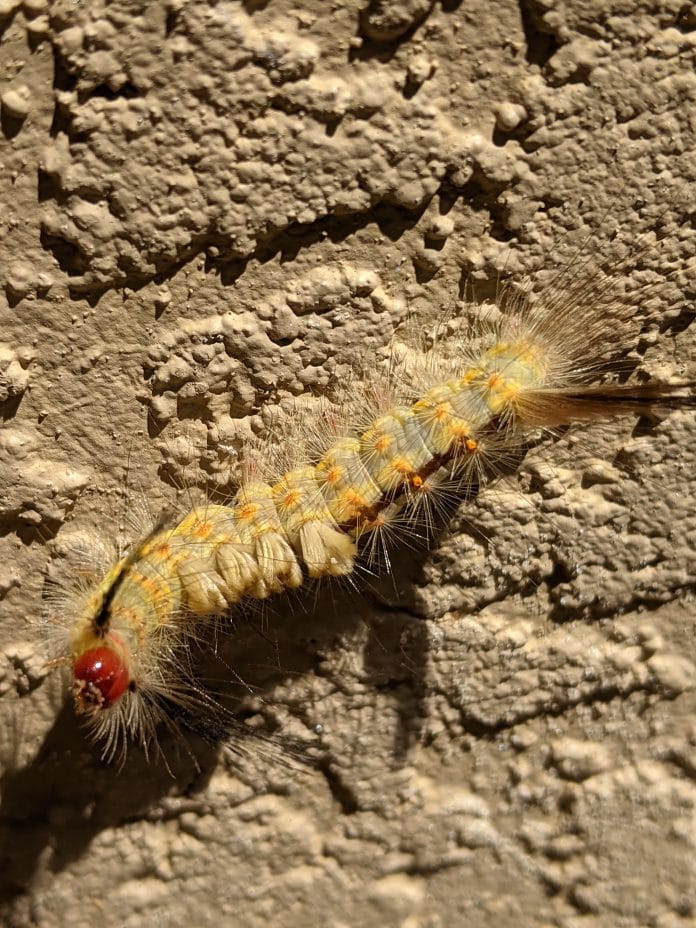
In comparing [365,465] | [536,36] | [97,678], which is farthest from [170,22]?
[97,678]

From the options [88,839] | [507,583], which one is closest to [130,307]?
[507,583]

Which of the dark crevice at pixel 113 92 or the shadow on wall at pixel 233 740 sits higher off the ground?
the dark crevice at pixel 113 92

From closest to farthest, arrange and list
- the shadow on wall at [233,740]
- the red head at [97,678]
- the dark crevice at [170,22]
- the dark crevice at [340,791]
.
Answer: the dark crevice at [170,22], the red head at [97,678], the shadow on wall at [233,740], the dark crevice at [340,791]

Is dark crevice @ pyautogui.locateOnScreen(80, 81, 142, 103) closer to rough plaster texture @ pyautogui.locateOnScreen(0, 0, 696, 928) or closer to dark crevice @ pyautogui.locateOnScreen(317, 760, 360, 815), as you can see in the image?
rough plaster texture @ pyautogui.locateOnScreen(0, 0, 696, 928)

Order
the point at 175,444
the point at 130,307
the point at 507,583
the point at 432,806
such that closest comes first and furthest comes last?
1. the point at 130,307
2. the point at 175,444
3. the point at 507,583
4. the point at 432,806

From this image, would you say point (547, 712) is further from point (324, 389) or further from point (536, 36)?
point (536, 36)

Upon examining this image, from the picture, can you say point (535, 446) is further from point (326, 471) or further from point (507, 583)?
point (326, 471)

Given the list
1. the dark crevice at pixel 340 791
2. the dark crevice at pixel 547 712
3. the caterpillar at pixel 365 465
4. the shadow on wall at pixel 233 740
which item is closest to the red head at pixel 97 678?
the caterpillar at pixel 365 465

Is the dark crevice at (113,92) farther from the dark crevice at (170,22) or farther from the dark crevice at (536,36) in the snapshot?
the dark crevice at (536,36)
